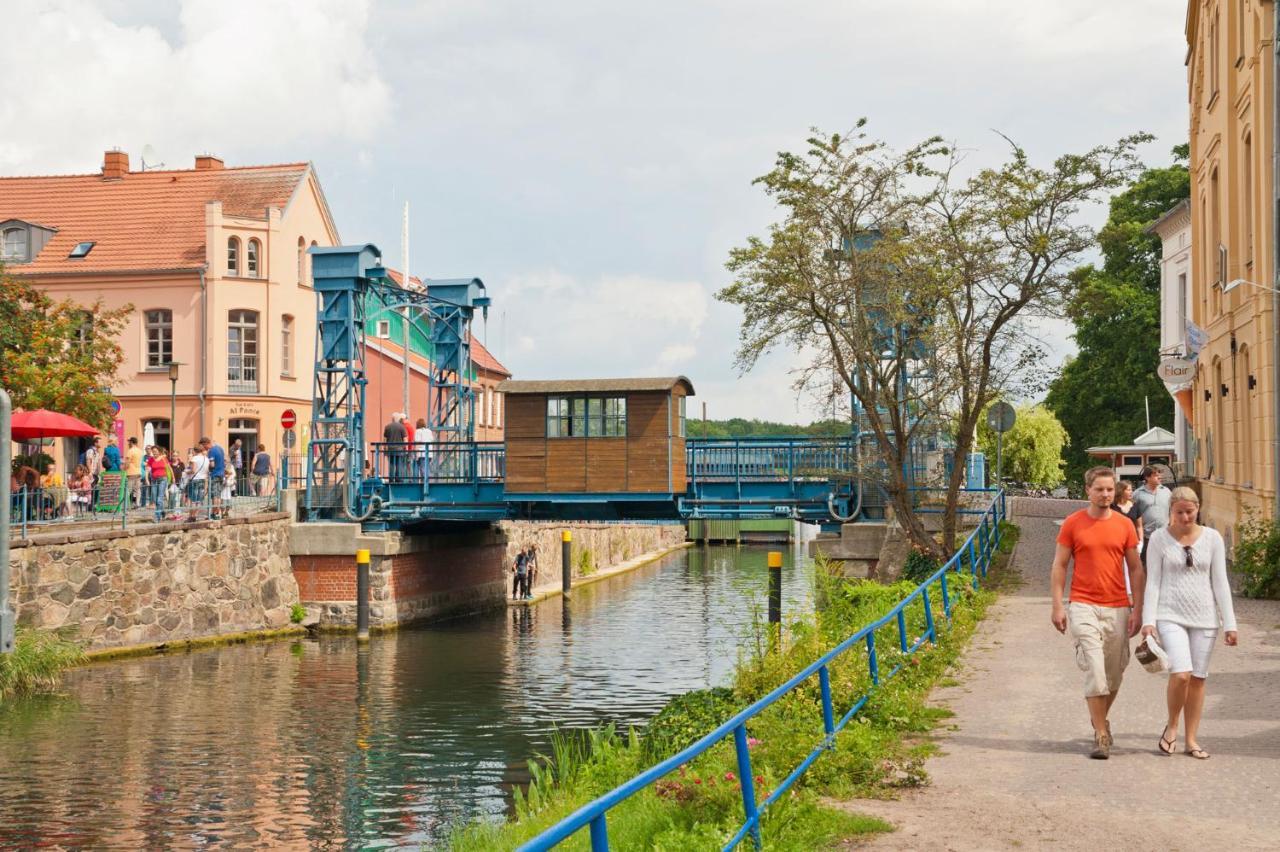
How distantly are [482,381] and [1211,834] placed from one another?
55952 millimetres

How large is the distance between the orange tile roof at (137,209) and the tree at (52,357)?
9347 mm

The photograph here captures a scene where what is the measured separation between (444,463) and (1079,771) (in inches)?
991

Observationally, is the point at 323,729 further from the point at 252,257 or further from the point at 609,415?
the point at 252,257

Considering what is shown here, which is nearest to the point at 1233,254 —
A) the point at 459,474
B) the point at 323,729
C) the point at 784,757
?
the point at 459,474

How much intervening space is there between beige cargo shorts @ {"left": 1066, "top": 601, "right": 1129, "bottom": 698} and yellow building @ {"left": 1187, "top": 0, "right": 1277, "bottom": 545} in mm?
13450

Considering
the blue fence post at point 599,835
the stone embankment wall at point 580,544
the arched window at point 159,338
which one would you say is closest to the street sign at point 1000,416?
the stone embankment wall at point 580,544

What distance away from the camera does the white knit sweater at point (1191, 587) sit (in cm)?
886

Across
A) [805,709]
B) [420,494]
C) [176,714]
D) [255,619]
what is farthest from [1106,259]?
[805,709]

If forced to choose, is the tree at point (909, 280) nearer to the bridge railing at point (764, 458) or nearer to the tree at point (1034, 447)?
the bridge railing at point (764, 458)

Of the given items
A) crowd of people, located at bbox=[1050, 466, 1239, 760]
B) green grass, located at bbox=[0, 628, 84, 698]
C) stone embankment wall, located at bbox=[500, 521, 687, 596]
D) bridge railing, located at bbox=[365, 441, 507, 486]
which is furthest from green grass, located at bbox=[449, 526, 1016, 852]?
stone embankment wall, located at bbox=[500, 521, 687, 596]

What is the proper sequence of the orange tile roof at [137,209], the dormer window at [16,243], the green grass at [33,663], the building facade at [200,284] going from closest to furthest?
the green grass at [33,663], the building facade at [200,284], the orange tile roof at [137,209], the dormer window at [16,243]

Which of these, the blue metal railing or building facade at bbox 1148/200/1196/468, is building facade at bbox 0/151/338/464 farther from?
the blue metal railing

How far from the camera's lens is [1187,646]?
351 inches

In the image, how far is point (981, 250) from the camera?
886 inches
